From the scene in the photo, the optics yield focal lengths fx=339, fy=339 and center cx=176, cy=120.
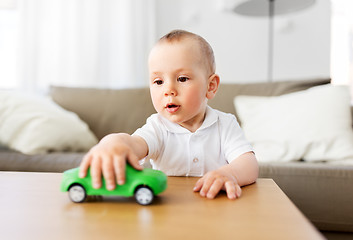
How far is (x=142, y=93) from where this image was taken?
201 cm

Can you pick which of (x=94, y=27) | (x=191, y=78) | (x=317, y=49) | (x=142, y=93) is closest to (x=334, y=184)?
(x=191, y=78)

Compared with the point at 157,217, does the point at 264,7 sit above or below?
above

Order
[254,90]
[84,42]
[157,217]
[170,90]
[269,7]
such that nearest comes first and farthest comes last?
[157,217] < [170,90] < [254,90] < [269,7] < [84,42]

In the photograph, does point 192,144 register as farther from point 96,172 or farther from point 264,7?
point 264,7

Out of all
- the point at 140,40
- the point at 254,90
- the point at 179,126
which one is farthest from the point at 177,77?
the point at 140,40

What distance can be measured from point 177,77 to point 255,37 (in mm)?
2252

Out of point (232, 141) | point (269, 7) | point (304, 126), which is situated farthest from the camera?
point (269, 7)

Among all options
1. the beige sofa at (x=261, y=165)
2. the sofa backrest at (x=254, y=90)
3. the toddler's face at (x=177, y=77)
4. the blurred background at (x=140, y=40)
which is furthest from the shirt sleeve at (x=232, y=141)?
Answer: the blurred background at (x=140, y=40)

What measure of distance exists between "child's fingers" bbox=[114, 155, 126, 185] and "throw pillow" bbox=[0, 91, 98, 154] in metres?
1.17

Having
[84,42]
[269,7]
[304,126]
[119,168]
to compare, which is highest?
[269,7]

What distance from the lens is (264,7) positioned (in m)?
2.52

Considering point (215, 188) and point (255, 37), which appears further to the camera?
point (255, 37)

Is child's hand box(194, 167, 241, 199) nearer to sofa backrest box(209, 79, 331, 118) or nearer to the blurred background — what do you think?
sofa backrest box(209, 79, 331, 118)

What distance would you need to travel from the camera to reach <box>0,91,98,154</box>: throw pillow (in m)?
1.60
